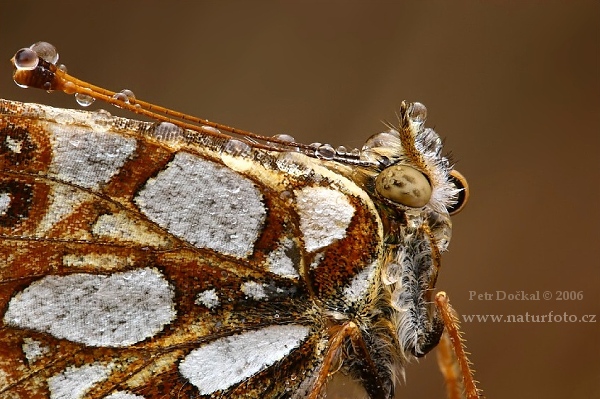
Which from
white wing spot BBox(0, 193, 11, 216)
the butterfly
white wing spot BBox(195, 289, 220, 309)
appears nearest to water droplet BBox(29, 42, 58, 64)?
the butterfly

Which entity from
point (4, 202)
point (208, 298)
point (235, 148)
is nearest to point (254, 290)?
point (208, 298)

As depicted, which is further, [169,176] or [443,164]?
[443,164]

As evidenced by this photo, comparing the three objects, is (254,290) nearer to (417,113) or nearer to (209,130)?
(209,130)

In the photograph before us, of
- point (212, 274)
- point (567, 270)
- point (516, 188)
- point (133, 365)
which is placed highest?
point (516, 188)

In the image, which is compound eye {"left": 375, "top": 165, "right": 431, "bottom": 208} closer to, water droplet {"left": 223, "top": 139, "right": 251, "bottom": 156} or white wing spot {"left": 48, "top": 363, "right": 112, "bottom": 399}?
water droplet {"left": 223, "top": 139, "right": 251, "bottom": 156}

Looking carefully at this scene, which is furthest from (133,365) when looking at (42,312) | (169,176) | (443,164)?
(443,164)

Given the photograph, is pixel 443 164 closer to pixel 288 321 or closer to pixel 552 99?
pixel 288 321

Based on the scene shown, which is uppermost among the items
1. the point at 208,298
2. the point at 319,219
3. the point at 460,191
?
the point at 460,191
